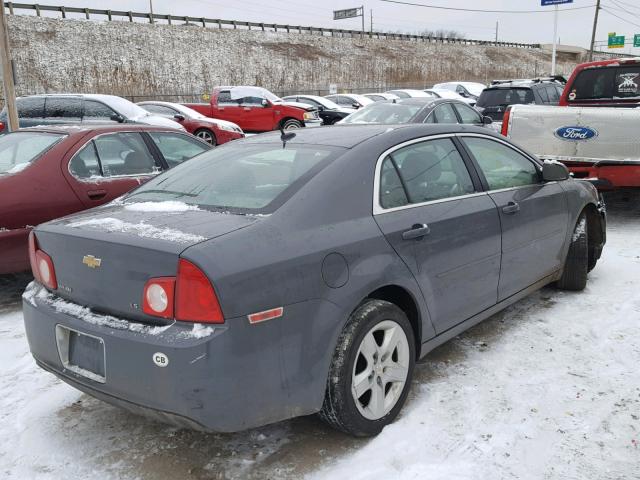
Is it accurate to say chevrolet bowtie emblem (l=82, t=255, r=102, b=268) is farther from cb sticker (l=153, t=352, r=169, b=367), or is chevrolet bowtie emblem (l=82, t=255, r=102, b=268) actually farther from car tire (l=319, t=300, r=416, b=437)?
car tire (l=319, t=300, r=416, b=437)

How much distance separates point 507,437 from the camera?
2.86m

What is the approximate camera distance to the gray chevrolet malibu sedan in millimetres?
2332

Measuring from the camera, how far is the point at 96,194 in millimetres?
5188

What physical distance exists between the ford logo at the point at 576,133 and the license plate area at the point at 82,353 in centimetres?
628

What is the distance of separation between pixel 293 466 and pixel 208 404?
63 centimetres

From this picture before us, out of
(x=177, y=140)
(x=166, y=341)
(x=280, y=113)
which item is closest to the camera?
(x=166, y=341)

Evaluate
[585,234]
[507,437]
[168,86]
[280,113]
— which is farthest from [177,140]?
[168,86]

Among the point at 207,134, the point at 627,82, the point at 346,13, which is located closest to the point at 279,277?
the point at 627,82

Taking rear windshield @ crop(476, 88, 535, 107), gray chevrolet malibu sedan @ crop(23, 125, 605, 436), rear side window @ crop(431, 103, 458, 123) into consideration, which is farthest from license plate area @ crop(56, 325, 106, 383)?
rear windshield @ crop(476, 88, 535, 107)

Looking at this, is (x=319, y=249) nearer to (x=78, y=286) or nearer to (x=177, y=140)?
(x=78, y=286)

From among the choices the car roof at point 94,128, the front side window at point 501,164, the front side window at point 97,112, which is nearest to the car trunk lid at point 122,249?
the front side window at point 501,164

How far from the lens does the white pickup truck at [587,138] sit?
6.79 m

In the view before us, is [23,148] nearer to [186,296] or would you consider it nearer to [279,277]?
[186,296]

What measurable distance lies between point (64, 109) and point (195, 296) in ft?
34.7
